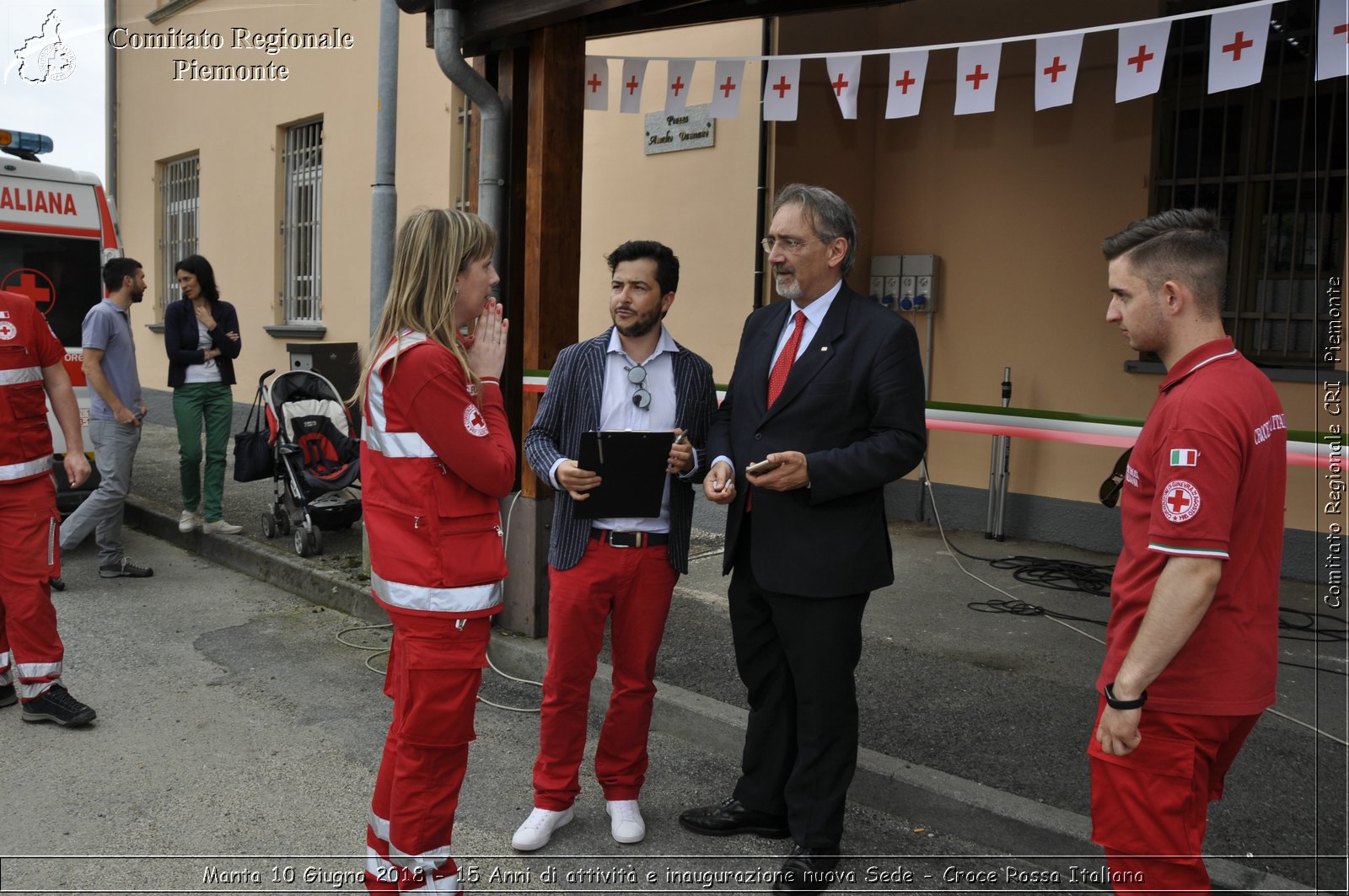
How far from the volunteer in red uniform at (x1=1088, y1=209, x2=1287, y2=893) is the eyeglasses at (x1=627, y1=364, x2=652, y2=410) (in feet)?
5.52

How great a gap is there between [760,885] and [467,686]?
127cm

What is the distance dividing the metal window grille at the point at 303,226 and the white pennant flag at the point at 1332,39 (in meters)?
10.8

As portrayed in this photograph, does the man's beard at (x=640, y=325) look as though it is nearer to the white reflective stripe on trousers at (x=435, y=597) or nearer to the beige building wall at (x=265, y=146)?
the white reflective stripe on trousers at (x=435, y=597)

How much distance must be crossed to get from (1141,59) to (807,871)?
3875 mm

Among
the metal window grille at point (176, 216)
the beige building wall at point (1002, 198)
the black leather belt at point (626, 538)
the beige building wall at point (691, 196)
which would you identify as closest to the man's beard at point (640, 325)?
the black leather belt at point (626, 538)

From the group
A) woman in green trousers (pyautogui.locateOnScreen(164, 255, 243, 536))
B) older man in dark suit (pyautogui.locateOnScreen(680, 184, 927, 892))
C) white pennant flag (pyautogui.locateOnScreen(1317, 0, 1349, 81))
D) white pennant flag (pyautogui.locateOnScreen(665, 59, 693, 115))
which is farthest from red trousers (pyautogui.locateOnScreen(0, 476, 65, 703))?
white pennant flag (pyautogui.locateOnScreen(1317, 0, 1349, 81))

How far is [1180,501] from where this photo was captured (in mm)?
2209

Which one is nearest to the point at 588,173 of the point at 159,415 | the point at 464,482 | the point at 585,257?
the point at 585,257

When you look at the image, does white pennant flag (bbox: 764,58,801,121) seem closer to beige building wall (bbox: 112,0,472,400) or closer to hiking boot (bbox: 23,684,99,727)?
hiking boot (bbox: 23,684,99,727)

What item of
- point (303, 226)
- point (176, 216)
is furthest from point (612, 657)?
point (176, 216)

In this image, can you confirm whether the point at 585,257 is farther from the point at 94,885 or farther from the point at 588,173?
the point at 94,885

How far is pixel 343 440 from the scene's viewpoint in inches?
302

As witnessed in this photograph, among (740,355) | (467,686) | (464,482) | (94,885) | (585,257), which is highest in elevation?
(585,257)

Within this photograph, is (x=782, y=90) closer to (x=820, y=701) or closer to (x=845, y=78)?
(x=845, y=78)
